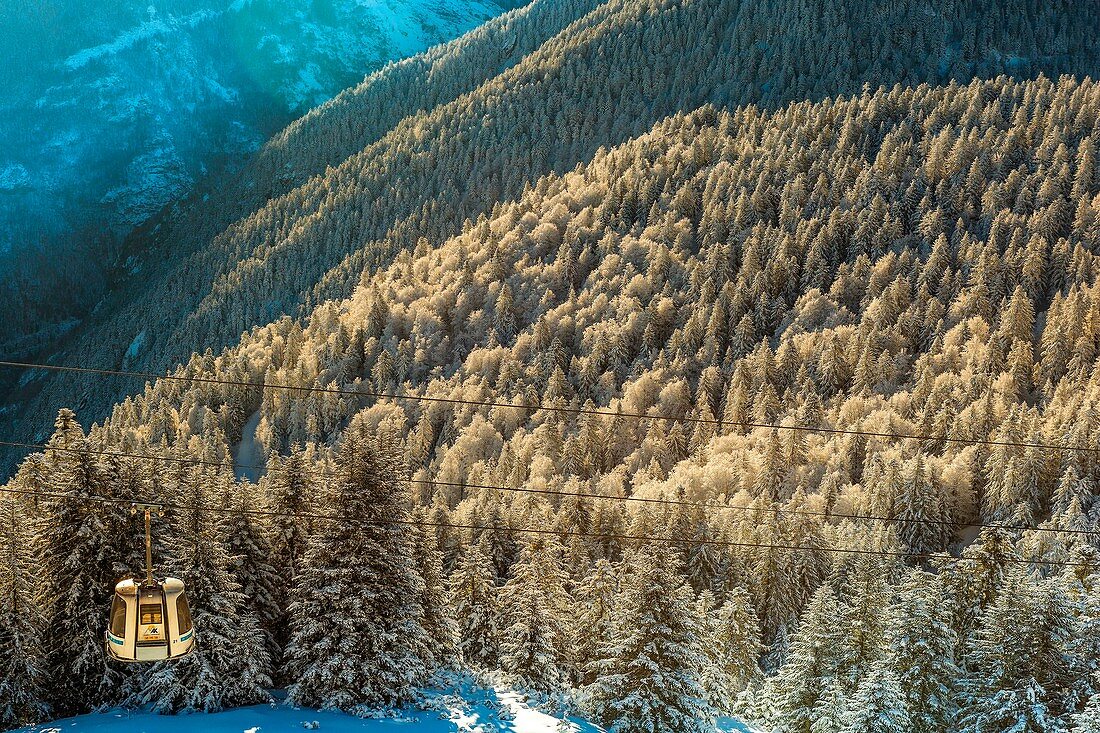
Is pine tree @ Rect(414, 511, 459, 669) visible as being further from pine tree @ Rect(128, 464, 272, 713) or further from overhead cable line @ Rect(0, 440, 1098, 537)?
pine tree @ Rect(128, 464, 272, 713)

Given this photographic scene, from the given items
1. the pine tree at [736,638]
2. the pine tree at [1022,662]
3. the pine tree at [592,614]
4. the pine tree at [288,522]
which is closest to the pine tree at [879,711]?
the pine tree at [1022,662]

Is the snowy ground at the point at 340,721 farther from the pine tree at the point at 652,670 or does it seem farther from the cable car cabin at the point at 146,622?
the cable car cabin at the point at 146,622

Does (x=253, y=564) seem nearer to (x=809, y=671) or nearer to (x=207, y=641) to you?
(x=207, y=641)

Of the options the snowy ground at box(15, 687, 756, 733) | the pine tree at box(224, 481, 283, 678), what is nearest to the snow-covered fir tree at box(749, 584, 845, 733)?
the snowy ground at box(15, 687, 756, 733)

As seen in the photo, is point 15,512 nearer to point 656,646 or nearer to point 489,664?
point 489,664

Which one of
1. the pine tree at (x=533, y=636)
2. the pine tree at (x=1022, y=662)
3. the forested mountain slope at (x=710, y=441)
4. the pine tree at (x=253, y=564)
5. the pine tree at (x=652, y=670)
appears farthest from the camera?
the pine tree at (x=533, y=636)

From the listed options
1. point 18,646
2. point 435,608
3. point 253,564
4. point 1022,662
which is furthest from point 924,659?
point 18,646

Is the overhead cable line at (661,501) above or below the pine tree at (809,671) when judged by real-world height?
above

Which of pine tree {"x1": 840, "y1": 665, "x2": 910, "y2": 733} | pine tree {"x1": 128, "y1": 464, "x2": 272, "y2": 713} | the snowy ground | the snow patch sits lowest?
pine tree {"x1": 840, "y1": 665, "x2": 910, "y2": 733}
